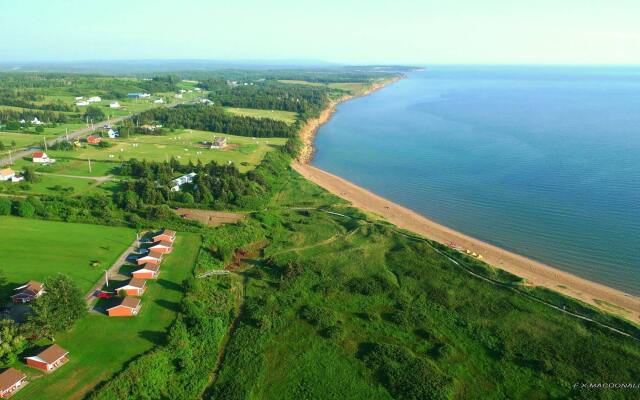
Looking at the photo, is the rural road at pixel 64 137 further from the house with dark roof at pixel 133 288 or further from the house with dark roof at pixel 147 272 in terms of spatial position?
the house with dark roof at pixel 133 288

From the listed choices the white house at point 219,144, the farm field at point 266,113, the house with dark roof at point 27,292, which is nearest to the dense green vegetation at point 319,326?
the house with dark roof at point 27,292

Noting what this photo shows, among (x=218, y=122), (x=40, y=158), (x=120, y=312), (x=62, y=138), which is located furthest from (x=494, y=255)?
(x=62, y=138)

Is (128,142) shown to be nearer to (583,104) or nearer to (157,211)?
(157,211)

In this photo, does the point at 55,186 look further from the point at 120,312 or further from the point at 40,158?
the point at 120,312

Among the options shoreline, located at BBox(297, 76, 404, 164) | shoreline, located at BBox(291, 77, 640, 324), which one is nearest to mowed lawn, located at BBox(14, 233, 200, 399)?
shoreline, located at BBox(291, 77, 640, 324)

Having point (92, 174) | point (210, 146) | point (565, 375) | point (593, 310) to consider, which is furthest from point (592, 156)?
point (92, 174)

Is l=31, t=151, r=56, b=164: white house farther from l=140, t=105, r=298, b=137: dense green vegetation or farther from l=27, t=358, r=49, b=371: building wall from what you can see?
l=27, t=358, r=49, b=371: building wall
